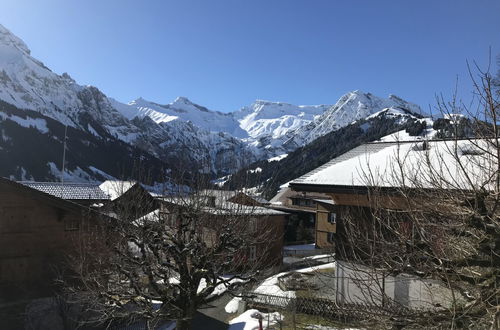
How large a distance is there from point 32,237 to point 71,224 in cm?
197

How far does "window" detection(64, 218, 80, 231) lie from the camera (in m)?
19.0

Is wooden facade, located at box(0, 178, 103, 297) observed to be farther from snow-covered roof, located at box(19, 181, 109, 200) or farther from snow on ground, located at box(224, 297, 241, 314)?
snow-covered roof, located at box(19, 181, 109, 200)

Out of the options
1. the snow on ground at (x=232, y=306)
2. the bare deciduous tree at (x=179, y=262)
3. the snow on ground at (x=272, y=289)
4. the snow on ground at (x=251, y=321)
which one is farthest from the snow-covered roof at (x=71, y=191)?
the bare deciduous tree at (x=179, y=262)

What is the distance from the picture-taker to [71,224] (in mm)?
19266

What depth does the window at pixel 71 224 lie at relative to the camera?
62.4 ft

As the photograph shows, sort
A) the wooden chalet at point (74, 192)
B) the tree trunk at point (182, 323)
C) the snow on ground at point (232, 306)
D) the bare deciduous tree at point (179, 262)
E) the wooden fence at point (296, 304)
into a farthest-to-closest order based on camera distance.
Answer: the wooden chalet at point (74, 192) → the snow on ground at point (232, 306) → the wooden fence at point (296, 304) → the bare deciduous tree at point (179, 262) → the tree trunk at point (182, 323)

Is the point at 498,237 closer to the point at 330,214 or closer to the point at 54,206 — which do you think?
the point at 54,206

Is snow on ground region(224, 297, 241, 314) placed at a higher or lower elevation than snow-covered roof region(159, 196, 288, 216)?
lower

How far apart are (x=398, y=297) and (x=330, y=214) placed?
3600 cm

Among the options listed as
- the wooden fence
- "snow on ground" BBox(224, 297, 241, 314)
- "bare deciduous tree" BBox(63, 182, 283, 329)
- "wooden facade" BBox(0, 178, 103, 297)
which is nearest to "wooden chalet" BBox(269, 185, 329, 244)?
"snow on ground" BBox(224, 297, 241, 314)

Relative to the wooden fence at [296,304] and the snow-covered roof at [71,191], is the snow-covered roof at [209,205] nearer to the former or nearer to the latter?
the wooden fence at [296,304]

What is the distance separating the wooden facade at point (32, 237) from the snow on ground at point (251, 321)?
895cm

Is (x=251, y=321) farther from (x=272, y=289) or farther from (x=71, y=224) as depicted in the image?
(x=71, y=224)

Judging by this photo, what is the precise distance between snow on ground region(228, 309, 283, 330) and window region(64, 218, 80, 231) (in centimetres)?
930
